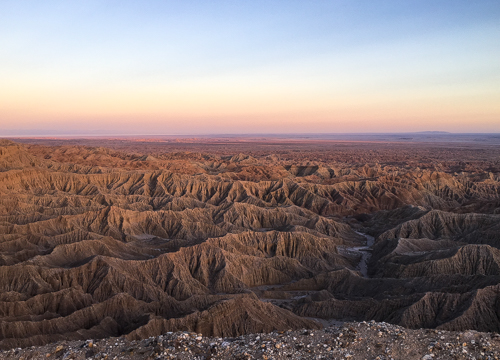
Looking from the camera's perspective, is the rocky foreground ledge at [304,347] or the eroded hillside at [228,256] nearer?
the rocky foreground ledge at [304,347]

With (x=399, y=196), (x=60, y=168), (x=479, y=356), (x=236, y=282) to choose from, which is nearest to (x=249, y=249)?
(x=236, y=282)

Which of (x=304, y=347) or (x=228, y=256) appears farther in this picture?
(x=228, y=256)

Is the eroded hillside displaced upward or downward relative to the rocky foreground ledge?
downward

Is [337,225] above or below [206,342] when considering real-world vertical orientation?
below

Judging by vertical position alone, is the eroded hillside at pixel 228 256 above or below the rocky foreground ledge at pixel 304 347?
below

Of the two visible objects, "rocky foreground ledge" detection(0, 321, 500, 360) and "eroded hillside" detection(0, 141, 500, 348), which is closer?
"rocky foreground ledge" detection(0, 321, 500, 360)

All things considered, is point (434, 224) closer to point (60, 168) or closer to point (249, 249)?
point (249, 249)

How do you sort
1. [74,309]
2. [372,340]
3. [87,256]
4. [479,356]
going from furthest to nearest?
[87,256], [74,309], [372,340], [479,356]

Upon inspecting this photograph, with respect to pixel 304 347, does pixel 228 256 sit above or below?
below
